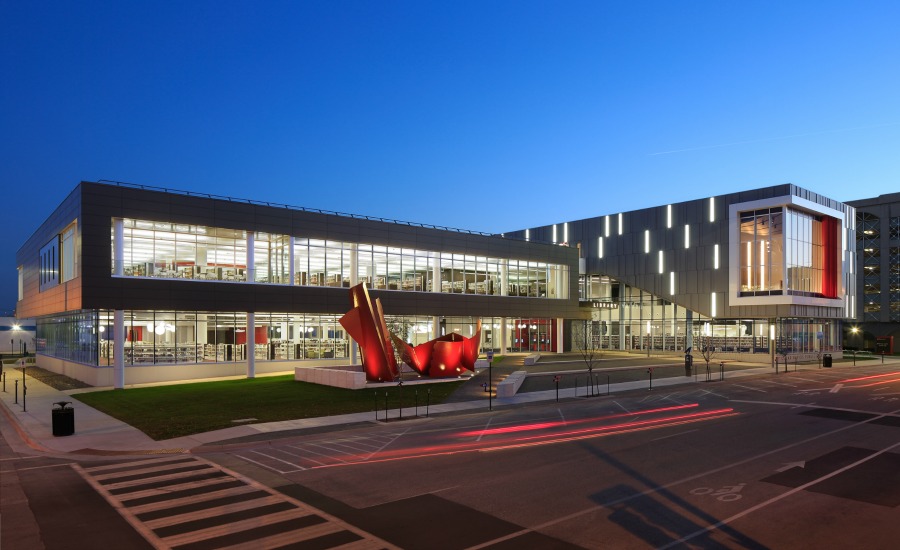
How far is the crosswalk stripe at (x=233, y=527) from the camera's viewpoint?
10.9m

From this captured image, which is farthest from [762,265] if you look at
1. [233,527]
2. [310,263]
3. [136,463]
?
[233,527]

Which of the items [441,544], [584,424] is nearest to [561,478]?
[441,544]

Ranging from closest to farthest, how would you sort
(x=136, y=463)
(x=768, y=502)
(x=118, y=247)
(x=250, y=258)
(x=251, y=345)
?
(x=768, y=502) < (x=136, y=463) < (x=118, y=247) < (x=251, y=345) < (x=250, y=258)

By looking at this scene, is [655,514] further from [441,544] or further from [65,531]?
[65,531]

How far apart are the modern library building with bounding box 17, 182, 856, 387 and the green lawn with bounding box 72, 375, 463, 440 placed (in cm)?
608

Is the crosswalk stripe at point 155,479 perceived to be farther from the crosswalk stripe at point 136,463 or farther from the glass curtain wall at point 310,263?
the glass curtain wall at point 310,263

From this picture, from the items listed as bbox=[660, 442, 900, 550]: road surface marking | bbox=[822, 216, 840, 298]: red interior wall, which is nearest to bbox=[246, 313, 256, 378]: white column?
bbox=[660, 442, 900, 550]: road surface marking

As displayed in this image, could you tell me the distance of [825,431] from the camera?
71.7 feet

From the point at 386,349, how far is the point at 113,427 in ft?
53.9

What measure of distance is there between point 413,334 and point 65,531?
47.5m

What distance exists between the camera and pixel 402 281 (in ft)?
186

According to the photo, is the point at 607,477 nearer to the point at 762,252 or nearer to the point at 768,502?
the point at 768,502

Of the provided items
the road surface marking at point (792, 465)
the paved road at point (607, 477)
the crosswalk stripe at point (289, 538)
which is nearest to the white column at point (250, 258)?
the paved road at point (607, 477)

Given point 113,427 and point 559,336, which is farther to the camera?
point 559,336
